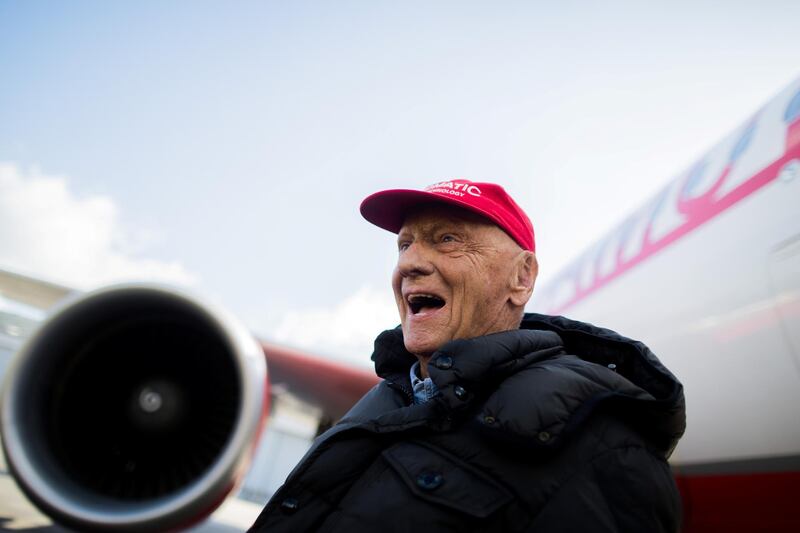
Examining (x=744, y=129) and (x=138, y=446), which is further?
(x=744, y=129)

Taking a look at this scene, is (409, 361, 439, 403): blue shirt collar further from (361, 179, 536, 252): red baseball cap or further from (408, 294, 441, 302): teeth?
(361, 179, 536, 252): red baseball cap

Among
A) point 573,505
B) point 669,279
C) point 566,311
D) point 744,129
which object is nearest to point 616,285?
point 669,279

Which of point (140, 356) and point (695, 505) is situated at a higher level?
point (140, 356)

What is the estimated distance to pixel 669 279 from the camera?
2.39 metres

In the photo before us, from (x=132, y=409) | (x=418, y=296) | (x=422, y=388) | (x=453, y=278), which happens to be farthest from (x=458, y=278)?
(x=132, y=409)

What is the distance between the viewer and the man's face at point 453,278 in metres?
1.15

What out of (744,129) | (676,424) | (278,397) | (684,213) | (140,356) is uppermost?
(744,129)

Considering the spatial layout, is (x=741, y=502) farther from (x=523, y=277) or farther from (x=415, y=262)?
(x=415, y=262)

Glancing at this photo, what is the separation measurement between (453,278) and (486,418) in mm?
438

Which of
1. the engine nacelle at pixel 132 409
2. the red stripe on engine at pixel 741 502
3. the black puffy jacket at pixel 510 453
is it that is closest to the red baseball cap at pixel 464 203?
the black puffy jacket at pixel 510 453

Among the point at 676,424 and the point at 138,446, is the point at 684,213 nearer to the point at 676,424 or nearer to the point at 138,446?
the point at 676,424

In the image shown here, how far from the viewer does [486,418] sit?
2.57 feet

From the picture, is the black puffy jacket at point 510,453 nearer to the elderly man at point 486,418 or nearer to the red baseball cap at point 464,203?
the elderly man at point 486,418

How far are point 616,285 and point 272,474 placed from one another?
17295mm
